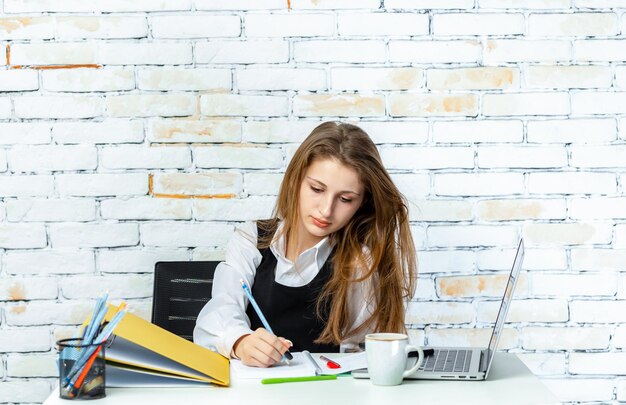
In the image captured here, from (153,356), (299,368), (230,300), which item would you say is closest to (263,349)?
(299,368)

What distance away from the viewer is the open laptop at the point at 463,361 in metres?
1.38

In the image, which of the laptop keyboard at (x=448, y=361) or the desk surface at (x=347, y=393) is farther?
the laptop keyboard at (x=448, y=361)

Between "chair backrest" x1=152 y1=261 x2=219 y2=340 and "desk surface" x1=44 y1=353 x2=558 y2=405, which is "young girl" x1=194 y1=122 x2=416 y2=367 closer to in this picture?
"chair backrest" x1=152 y1=261 x2=219 y2=340

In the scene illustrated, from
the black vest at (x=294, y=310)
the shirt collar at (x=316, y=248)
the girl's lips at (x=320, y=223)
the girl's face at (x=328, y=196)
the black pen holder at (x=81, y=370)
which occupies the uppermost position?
the girl's face at (x=328, y=196)

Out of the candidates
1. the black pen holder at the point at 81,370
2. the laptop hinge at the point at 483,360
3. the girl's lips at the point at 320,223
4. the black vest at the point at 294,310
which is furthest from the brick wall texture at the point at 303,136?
the black pen holder at the point at 81,370

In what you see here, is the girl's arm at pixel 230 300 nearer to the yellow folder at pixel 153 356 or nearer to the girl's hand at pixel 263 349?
the girl's hand at pixel 263 349

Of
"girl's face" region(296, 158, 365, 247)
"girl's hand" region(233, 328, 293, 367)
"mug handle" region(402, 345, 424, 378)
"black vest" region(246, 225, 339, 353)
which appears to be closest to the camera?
"mug handle" region(402, 345, 424, 378)

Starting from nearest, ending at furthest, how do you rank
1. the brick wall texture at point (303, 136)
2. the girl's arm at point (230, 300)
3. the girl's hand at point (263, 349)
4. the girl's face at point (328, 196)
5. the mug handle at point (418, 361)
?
the mug handle at point (418, 361) → the girl's hand at point (263, 349) → the girl's arm at point (230, 300) → the girl's face at point (328, 196) → the brick wall texture at point (303, 136)

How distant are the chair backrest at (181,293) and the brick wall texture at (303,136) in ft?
0.65

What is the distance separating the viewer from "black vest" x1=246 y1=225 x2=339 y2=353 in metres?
2.03

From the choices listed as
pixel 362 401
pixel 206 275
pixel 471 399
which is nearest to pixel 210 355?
pixel 362 401

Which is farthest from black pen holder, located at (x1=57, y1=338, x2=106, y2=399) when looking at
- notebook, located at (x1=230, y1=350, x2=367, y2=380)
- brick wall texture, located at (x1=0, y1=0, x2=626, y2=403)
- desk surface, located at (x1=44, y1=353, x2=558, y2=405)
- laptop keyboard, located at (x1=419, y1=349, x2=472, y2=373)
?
brick wall texture, located at (x1=0, y1=0, x2=626, y2=403)

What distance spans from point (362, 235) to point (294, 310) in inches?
9.8

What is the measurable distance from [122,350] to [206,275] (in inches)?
29.9
